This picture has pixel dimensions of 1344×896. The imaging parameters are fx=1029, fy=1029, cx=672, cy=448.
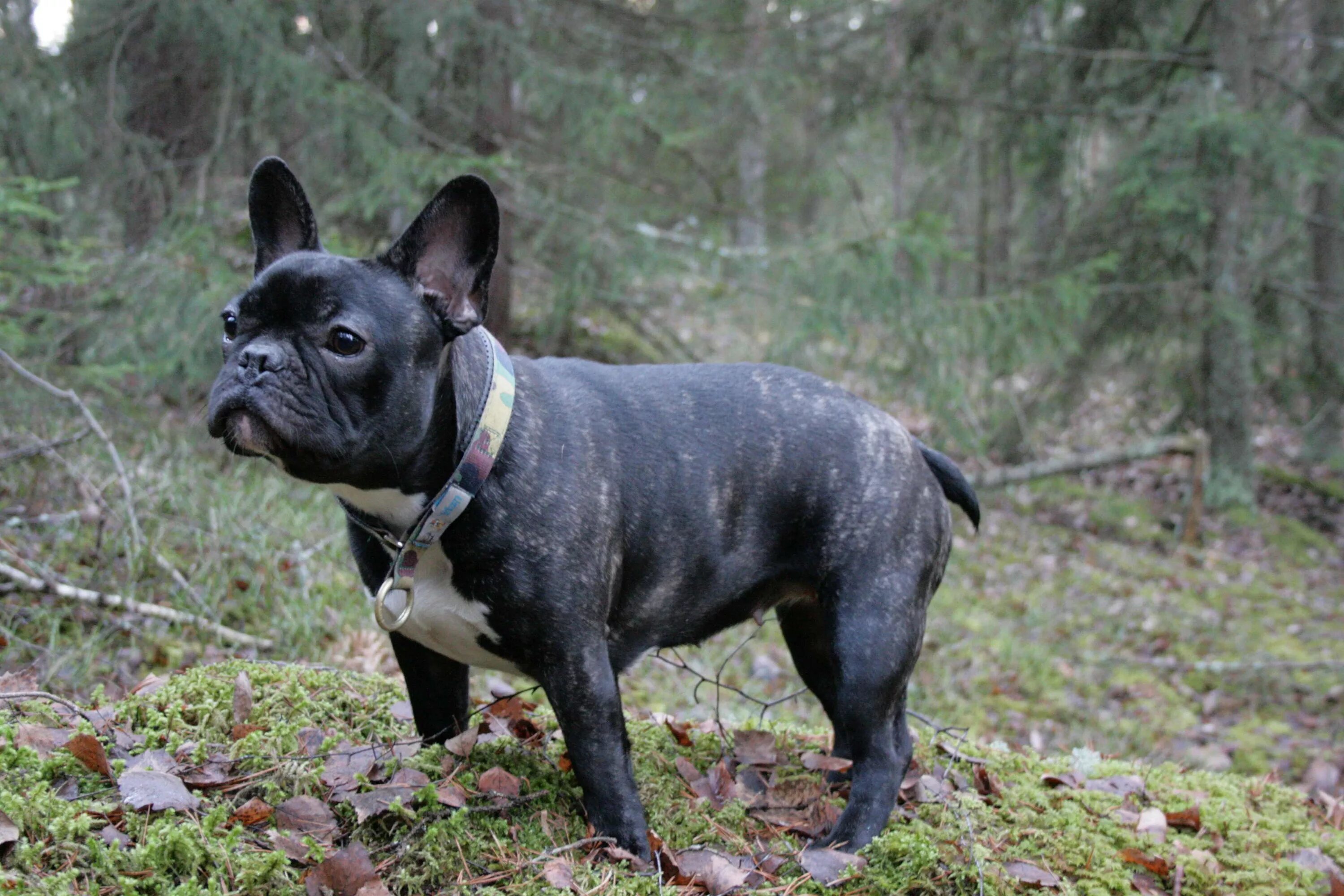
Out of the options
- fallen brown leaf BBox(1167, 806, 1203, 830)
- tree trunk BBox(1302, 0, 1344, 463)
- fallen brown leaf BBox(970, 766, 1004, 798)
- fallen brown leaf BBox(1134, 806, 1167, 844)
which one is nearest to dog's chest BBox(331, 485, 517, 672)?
fallen brown leaf BBox(970, 766, 1004, 798)

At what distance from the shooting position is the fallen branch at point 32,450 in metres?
5.20

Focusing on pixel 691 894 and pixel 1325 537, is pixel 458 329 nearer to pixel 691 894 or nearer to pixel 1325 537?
pixel 691 894

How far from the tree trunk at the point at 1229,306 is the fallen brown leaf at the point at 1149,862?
917 centimetres

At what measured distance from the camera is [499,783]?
328 cm

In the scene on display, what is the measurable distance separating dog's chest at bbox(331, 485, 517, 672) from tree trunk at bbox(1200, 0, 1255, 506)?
10.8 metres

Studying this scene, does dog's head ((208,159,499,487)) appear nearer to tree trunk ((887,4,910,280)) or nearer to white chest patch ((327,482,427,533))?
white chest patch ((327,482,427,533))

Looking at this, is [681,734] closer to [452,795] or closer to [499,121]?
[452,795]

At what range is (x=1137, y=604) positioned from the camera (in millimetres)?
9562

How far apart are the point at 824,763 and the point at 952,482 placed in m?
1.23

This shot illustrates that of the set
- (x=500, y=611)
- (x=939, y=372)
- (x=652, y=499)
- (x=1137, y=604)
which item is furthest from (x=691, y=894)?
(x=1137, y=604)

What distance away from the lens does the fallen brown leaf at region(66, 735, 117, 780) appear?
2883 mm

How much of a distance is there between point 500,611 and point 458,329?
2.75 feet

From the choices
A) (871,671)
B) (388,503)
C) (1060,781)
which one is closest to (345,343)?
(388,503)

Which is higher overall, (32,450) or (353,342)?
(353,342)
